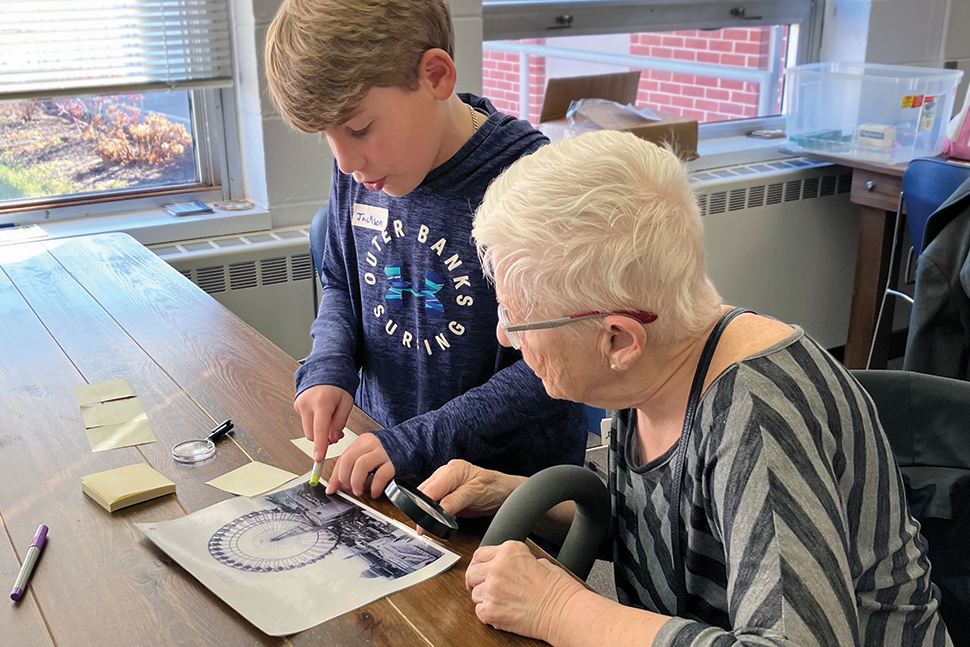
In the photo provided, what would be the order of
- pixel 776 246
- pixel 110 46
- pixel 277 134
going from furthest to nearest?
pixel 776 246 < pixel 277 134 < pixel 110 46

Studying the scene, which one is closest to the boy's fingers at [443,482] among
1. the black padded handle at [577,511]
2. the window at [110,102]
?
the black padded handle at [577,511]

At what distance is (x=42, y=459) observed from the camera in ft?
3.94

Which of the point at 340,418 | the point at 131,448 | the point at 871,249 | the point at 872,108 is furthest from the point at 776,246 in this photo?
the point at 131,448

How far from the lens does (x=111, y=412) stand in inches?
52.2

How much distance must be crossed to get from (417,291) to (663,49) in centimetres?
244

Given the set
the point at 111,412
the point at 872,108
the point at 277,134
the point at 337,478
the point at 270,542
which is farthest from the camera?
the point at 872,108

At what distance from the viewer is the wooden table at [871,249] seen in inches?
118

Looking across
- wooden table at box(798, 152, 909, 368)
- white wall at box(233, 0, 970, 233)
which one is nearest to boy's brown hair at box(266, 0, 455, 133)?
white wall at box(233, 0, 970, 233)

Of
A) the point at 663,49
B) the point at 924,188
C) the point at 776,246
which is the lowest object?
the point at 776,246

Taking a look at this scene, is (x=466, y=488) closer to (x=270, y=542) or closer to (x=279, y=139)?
(x=270, y=542)

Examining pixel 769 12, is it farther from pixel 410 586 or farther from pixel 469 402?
pixel 410 586

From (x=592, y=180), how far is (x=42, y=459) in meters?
0.84

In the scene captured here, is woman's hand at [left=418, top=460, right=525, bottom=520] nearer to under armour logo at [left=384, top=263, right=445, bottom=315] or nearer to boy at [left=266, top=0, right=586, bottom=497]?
boy at [left=266, top=0, right=586, bottom=497]

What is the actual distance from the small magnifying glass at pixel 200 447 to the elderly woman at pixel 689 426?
462 millimetres
